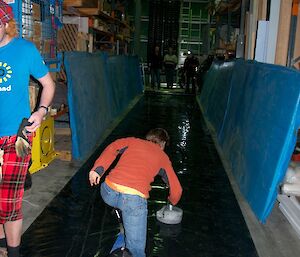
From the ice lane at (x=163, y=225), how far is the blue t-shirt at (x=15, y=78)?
1160mm

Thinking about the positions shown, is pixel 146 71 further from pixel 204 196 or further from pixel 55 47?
pixel 204 196

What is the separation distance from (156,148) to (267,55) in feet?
12.5

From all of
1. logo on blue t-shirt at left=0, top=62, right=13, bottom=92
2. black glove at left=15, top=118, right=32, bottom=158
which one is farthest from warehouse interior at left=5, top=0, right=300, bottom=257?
logo on blue t-shirt at left=0, top=62, right=13, bottom=92

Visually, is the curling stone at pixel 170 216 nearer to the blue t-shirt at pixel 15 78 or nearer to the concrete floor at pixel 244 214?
the concrete floor at pixel 244 214

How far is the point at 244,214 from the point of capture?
12.9 ft

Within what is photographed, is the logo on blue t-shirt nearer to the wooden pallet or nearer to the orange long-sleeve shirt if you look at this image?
the orange long-sleeve shirt

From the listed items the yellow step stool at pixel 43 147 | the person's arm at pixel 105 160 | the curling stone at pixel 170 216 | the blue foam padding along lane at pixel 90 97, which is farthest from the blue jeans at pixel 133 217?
the blue foam padding along lane at pixel 90 97

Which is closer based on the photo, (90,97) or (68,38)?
(90,97)

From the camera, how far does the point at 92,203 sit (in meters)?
4.01

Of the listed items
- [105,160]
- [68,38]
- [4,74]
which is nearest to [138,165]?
[105,160]

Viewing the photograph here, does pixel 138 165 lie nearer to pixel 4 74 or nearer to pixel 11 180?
pixel 11 180

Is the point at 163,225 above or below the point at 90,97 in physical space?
below

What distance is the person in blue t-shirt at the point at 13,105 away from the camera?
242 cm

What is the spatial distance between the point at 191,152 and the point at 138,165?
3744 mm
